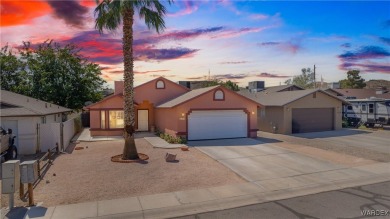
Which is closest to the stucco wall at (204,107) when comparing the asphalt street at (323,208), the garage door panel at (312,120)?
the garage door panel at (312,120)

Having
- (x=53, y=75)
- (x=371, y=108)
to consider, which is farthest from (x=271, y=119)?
(x=53, y=75)

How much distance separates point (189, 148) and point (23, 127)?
10.5 m

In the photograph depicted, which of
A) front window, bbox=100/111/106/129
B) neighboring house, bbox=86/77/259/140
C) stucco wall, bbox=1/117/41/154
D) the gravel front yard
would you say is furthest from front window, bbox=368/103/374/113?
stucco wall, bbox=1/117/41/154

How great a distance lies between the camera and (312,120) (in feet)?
96.3

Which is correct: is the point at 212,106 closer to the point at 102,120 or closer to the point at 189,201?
the point at 102,120

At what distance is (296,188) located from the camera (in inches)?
433

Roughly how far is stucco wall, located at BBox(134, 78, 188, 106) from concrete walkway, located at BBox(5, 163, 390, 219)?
1996cm

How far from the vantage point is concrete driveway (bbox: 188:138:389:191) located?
39.3ft

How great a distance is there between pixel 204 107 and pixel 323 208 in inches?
621

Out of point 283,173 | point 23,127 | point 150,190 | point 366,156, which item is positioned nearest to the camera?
point 150,190

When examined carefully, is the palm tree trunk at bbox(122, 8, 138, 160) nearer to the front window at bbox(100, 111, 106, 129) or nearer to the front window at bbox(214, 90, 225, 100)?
the front window at bbox(214, 90, 225, 100)

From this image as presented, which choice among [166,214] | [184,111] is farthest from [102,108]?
[166,214]

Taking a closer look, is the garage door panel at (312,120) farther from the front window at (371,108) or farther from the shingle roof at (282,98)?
the front window at (371,108)

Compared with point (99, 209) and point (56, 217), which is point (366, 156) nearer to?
point (99, 209)
